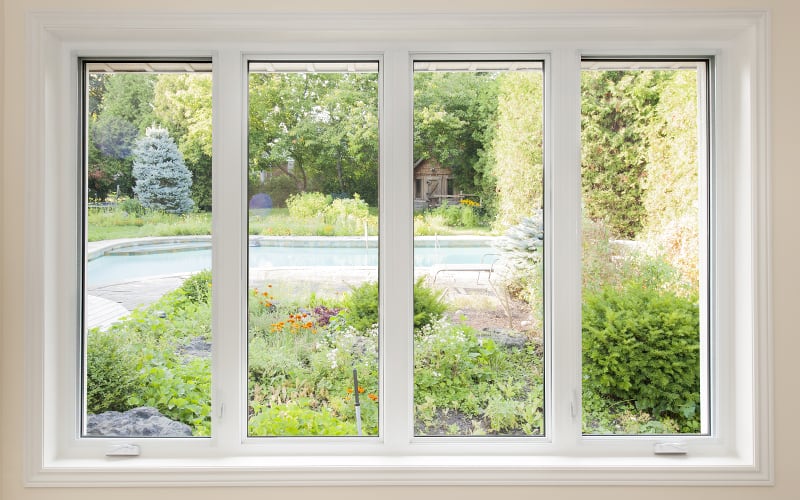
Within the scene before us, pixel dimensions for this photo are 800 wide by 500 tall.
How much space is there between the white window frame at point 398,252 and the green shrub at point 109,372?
58 millimetres

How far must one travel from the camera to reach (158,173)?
1.90 meters

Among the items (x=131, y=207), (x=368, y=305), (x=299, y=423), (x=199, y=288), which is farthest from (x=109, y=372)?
(x=368, y=305)

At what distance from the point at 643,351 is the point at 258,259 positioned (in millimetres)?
1355

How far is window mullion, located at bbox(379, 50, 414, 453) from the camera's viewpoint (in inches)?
73.5

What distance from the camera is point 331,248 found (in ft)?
6.26

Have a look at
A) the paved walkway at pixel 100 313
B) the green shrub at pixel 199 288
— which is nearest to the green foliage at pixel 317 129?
the green shrub at pixel 199 288

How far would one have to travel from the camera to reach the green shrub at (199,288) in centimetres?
190

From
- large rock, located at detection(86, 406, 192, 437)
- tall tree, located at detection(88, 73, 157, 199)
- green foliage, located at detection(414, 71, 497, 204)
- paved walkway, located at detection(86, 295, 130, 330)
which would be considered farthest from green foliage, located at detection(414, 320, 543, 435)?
tall tree, located at detection(88, 73, 157, 199)

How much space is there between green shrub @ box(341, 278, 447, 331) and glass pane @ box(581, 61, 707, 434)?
1.82 ft
